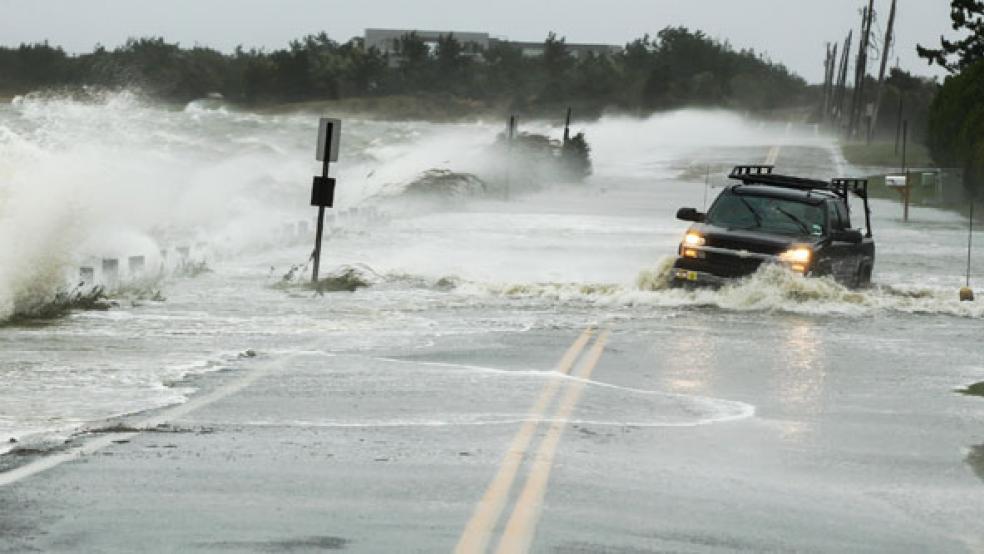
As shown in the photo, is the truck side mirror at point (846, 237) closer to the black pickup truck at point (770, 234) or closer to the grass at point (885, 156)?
the black pickup truck at point (770, 234)

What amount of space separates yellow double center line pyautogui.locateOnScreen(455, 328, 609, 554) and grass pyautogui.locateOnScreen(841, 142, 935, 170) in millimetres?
72745

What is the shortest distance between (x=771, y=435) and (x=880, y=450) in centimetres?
79

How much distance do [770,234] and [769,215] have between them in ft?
2.09

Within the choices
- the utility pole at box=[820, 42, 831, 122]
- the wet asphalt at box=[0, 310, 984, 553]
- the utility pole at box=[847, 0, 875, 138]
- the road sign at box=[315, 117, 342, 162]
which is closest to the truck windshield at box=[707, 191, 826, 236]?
the road sign at box=[315, 117, 342, 162]

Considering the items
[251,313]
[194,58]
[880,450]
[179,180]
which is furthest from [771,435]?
[194,58]

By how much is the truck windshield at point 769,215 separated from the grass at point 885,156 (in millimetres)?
61708

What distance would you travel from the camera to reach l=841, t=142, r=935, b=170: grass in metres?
92.9

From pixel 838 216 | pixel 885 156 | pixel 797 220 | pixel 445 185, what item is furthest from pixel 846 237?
pixel 885 156

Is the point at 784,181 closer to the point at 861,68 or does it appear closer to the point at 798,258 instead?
the point at 798,258

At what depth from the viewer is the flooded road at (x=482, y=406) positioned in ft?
27.7

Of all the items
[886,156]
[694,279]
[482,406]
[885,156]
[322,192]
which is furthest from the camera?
[885,156]

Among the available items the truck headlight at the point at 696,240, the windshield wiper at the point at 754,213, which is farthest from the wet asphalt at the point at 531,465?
the windshield wiper at the point at 754,213

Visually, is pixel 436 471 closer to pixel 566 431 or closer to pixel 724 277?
pixel 566 431

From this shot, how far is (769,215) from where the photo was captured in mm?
23266
